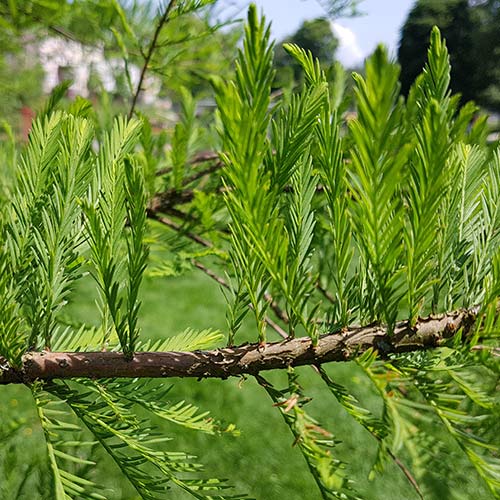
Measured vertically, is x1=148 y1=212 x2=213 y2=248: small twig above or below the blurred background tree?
below

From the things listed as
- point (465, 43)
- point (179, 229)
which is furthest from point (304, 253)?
point (465, 43)

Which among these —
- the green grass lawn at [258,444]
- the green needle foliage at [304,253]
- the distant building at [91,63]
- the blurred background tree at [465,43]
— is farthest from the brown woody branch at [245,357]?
the blurred background tree at [465,43]

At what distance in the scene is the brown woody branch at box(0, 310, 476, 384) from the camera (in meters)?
0.29

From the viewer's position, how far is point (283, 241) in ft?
0.77

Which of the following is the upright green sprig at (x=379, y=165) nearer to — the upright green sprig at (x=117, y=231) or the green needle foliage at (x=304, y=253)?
the green needle foliage at (x=304, y=253)

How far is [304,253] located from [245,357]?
68 mm

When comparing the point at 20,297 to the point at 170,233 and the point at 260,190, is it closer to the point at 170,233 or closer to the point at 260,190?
the point at 260,190

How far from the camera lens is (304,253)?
294 mm

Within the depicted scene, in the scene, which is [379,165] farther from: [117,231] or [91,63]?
[91,63]

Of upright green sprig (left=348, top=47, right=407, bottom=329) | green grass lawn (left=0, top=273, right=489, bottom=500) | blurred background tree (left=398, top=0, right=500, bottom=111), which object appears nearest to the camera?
upright green sprig (left=348, top=47, right=407, bottom=329)

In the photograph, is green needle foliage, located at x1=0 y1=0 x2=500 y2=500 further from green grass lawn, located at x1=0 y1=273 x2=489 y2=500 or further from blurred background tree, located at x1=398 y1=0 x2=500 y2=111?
blurred background tree, located at x1=398 y1=0 x2=500 y2=111

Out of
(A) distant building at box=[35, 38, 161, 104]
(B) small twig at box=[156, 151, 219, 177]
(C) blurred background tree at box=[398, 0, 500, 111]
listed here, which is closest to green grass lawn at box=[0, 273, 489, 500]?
(A) distant building at box=[35, 38, 161, 104]

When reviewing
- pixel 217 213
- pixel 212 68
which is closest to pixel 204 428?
pixel 217 213

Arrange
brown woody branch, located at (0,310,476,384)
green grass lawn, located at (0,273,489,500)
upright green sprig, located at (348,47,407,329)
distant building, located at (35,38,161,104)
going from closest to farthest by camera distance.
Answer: upright green sprig, located at (348,47,407,329) → brown woody branch, located at (0,310,476,384) → distant building, located at (35,38,161,104) → green grass lawn, located at (0,273,489,500)
